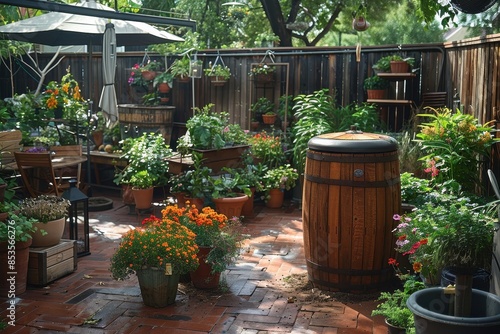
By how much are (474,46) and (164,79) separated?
4.96 metres

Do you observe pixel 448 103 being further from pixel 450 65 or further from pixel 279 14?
pixel 279 14

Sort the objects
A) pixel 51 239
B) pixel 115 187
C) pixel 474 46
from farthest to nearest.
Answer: pixel 115 187 → pixel 474 46 → pixel 51 239

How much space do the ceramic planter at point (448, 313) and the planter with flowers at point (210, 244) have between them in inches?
79.9

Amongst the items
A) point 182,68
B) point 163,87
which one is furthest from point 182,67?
point 163,87

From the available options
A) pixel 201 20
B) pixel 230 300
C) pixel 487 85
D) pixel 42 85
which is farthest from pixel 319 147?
pixel 201 20

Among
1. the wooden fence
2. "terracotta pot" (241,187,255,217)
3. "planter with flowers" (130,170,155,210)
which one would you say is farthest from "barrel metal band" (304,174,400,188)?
"planter with flowers" (130,170,155,210)

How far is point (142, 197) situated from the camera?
7.96 metres

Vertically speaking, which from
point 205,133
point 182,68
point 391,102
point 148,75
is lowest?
point 205,133

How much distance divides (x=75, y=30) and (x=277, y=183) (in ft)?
10.4

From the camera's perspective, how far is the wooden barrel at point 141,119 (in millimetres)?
9656

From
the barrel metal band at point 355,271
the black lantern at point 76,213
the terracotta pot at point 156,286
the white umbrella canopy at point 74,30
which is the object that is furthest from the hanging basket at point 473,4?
the white umbrella canopy at point 74,30

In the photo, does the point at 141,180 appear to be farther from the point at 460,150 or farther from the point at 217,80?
the point at 460,150

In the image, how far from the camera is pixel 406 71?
8.15 metres

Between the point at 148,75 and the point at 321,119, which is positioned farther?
the point at 148,75
